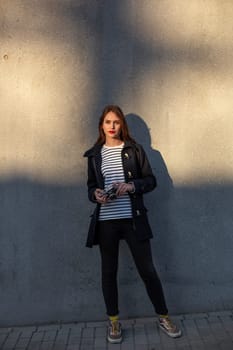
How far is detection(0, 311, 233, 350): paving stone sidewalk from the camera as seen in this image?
3.35 metres

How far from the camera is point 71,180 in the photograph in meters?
3.69

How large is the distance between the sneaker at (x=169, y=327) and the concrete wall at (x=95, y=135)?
0.99 feet

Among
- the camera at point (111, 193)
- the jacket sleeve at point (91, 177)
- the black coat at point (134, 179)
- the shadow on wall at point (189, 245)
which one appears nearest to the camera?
the camera at point (111, 193)

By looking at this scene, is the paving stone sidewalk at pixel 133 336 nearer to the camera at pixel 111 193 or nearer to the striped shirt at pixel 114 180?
the striped shirt at pixel 114 180

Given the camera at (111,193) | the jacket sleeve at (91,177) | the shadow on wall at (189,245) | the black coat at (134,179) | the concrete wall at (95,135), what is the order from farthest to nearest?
the shadow on wall at (189,245) < the concrete wall at (95,135) < the jacket sleeve at (91,177) < the black coat at (134,179) < the camera at (111,193)

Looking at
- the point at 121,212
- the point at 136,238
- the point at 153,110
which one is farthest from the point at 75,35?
the point at 136,238

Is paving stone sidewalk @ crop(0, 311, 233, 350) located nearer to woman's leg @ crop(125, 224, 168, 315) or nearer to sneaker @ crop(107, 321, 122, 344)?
sneaker @ crop(107, 321, 122, 344)

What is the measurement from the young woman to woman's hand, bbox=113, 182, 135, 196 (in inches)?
1.6

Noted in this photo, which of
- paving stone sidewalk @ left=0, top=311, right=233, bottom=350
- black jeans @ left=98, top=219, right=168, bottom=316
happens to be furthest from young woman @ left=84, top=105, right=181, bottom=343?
paving stone sidewalk @ left=0, top=311, right=233, bottom=350

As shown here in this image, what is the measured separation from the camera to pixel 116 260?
3.43m

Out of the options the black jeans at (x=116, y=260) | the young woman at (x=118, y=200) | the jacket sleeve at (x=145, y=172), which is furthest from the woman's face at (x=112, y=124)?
the black jeans at (x=116, y=260)

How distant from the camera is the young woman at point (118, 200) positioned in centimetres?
329

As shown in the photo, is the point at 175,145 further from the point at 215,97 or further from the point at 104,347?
the point at 104,347

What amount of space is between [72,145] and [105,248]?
3.17 feet
